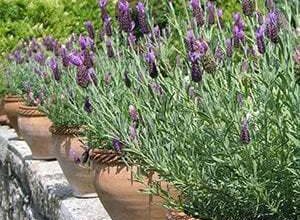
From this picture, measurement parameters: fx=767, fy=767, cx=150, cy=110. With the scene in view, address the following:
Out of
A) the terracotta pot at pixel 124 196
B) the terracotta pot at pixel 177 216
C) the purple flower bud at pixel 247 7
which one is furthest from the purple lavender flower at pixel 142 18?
the terracotta pot at pixel 177 216

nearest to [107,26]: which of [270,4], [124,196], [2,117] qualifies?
[124,196]

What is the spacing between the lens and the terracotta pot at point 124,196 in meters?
2.94

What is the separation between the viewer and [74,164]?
401cm

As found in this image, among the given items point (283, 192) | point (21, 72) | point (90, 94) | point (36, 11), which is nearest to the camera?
point (283, 192)

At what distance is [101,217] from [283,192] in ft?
4.78

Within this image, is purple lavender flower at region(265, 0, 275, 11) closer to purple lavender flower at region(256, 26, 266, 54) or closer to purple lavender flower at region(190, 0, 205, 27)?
purple lavender flower at region(190, 0, 205, 27)

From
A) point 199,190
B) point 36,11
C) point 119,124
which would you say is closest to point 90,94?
point 119,124

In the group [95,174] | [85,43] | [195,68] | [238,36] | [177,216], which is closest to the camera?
[195,68]

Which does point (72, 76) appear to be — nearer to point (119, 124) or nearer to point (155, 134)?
point (119, 124)

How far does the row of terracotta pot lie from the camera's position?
116 inches

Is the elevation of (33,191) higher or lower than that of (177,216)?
lower

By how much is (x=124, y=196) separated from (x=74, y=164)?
1048 mm

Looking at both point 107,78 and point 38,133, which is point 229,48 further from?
point 38,133

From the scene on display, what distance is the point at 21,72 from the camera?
6395 millimetres
